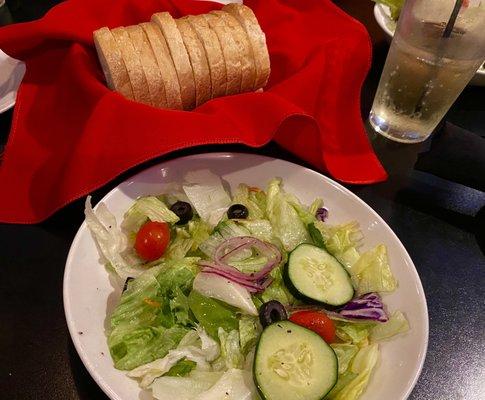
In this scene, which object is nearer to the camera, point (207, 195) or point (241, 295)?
point (241, 295)

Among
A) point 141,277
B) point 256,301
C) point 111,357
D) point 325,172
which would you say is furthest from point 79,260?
point 325,172

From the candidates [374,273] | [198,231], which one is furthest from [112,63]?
[374,273]

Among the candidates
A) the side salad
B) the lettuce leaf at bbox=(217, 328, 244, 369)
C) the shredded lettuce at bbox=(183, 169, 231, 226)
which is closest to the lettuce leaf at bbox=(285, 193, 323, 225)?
the side salad

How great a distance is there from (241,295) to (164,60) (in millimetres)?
907

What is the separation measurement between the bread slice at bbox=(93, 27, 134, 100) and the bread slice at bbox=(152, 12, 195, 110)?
0.18 m

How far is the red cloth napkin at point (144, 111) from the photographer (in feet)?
4.78

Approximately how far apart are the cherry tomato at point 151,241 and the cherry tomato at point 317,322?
434 millimetres

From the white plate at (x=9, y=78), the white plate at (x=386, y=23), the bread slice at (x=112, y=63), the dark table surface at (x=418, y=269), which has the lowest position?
the dark table surface at (x=418, y=269)

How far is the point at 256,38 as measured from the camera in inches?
70.4

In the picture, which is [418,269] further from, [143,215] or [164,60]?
[164,60]

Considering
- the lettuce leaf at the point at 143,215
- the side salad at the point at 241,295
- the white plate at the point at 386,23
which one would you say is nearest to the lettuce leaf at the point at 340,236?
the side salad at the point at 241,295

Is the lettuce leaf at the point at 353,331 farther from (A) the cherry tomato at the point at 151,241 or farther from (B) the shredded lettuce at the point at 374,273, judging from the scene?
(A) the cherry tomato at the point at 151,241

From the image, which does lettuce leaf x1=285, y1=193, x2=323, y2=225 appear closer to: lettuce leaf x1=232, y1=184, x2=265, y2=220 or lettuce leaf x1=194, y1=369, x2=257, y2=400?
lettuce leaf x1=232, y1=184, x2=265, y2=220

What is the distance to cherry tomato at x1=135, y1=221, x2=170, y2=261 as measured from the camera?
4.48 ft
